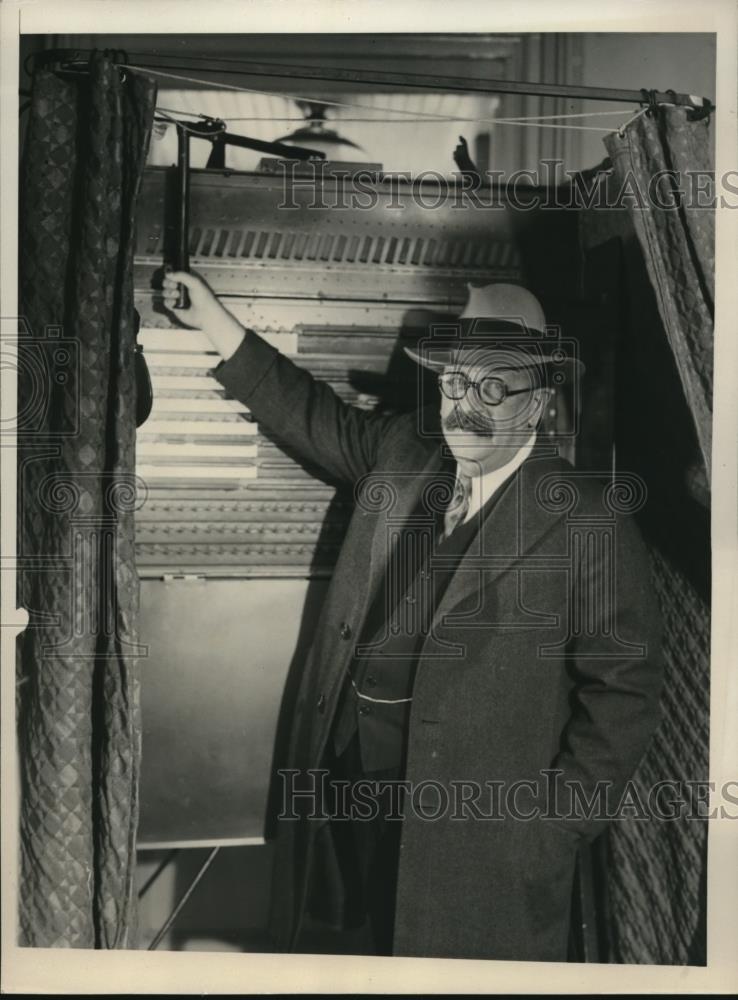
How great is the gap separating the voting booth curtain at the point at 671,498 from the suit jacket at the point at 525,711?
0.11 metres

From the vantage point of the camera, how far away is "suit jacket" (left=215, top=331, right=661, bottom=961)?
5.71 ft

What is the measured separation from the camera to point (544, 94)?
5.41 feet

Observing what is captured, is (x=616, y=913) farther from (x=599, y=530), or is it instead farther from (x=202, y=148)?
(x=202, y=148)

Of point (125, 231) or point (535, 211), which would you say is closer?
point (125, 231)

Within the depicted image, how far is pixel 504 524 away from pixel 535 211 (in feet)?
2.33

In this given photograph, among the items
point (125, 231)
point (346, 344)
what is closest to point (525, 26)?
point (346, 344)

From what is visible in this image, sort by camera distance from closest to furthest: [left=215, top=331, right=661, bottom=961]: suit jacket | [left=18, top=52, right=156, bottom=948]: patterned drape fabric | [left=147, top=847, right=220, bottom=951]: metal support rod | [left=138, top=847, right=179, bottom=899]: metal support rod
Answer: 1. [left=18, top=52, right=156, bottom=948]: patterned drape fabric
2. [left=215, top=331, right=661, bottom=961]: suit jacket
3. [left=147, top=847, right=220, bottom=951]: metal support rod
4. [left=138, top=847, right=179, bottom=899]: metal support rod

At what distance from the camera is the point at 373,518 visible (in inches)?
73.7

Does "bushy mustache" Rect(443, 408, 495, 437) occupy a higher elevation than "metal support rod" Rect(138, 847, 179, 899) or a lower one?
higher

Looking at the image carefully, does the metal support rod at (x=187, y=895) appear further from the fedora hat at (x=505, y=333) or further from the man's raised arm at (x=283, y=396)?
the fedora hat at (x=505, y=333)

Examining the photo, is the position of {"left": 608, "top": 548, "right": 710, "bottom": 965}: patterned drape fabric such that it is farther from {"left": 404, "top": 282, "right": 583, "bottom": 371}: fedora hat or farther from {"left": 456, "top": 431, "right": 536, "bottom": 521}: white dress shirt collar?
{"left": 404, "top": 282, "right": 583, "bottom": 371}: fedora hat

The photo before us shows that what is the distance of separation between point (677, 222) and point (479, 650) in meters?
0.91

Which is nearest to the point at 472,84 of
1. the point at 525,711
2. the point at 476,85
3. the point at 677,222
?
the point at 476,85

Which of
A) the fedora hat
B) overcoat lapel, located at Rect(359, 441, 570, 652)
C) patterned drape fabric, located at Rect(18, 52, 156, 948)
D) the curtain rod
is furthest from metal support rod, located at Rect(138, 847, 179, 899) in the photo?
the curtain rod
